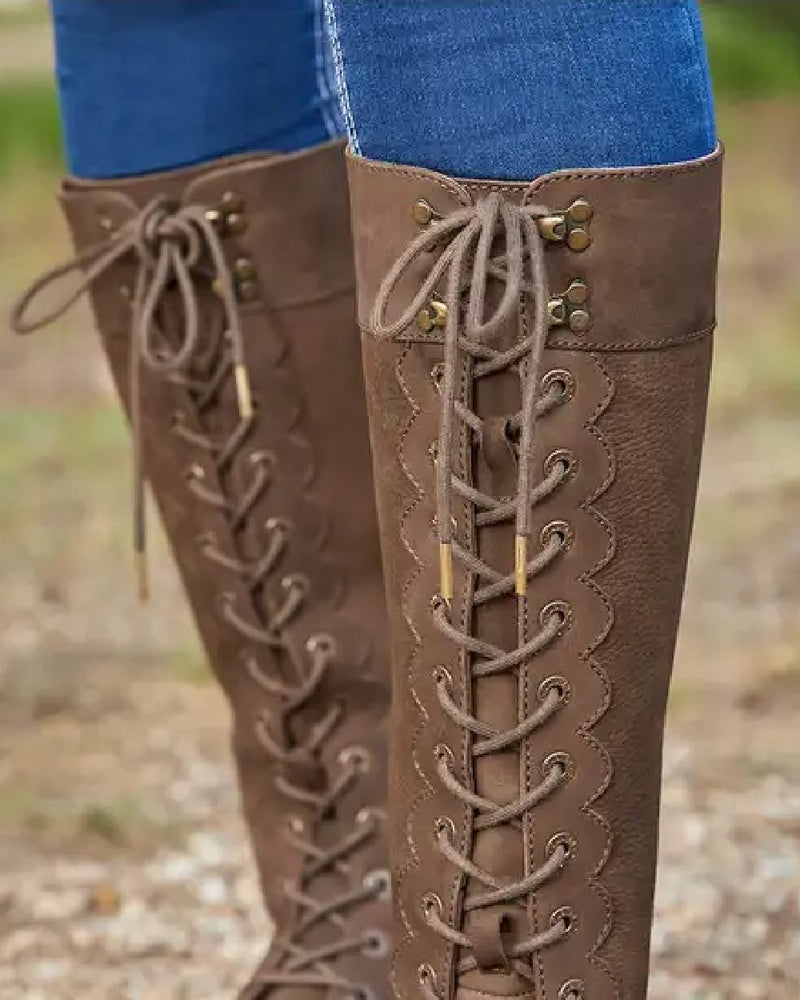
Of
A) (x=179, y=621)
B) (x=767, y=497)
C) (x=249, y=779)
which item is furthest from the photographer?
(x=767, y=497)

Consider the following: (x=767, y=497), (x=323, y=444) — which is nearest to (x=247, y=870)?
(x=323, y=444)

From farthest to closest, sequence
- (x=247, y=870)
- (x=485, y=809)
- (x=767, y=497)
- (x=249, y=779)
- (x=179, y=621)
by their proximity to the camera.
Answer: (x=767, y=497)
(x=179, y=621)
(x=247, y=870)
(x=249, y=779)
(x=485, y=809)

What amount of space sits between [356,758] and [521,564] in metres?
0.39

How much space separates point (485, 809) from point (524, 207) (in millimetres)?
332

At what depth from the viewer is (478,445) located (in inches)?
32.1

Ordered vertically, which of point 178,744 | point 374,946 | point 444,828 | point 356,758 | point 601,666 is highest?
point 601,666

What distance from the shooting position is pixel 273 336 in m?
1.08

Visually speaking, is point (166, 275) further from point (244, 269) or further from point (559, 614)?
point (559, 614)

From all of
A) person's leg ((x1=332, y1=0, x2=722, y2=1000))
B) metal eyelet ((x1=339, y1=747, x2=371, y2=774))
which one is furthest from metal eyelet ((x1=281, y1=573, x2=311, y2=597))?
person's leg ((x1=332, y1=0, x2=722, y2=1000))

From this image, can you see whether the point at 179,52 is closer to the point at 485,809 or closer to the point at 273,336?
the point at 273,336

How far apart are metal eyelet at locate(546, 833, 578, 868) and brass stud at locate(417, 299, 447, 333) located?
0.95ft

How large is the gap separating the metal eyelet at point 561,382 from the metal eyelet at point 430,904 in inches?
12.1

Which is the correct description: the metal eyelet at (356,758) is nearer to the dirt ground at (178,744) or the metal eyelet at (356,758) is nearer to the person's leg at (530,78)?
the dirt ground at (178,744)

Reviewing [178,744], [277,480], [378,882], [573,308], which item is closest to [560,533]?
[573,308]
